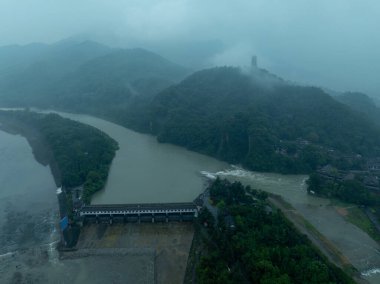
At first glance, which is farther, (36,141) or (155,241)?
(36,141)

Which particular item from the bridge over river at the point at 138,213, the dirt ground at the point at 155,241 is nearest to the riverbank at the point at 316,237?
the bridge over river at the point at 138,213

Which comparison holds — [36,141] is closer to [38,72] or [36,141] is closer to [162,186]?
[162,186]

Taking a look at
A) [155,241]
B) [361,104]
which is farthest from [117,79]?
[155,241]

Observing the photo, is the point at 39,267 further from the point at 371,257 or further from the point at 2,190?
the point at 371,257

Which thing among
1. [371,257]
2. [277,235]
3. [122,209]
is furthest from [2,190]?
[371,257]

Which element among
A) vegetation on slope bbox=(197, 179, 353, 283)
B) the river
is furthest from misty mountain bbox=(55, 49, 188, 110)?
vegetation on slope bbox=(197, 179, 353, 283)

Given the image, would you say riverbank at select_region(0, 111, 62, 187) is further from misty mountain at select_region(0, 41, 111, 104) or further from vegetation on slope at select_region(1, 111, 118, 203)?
misty mountain at select_region(0, 41, 111, 104)

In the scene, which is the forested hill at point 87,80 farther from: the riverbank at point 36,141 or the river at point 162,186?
the river at point 162,186
